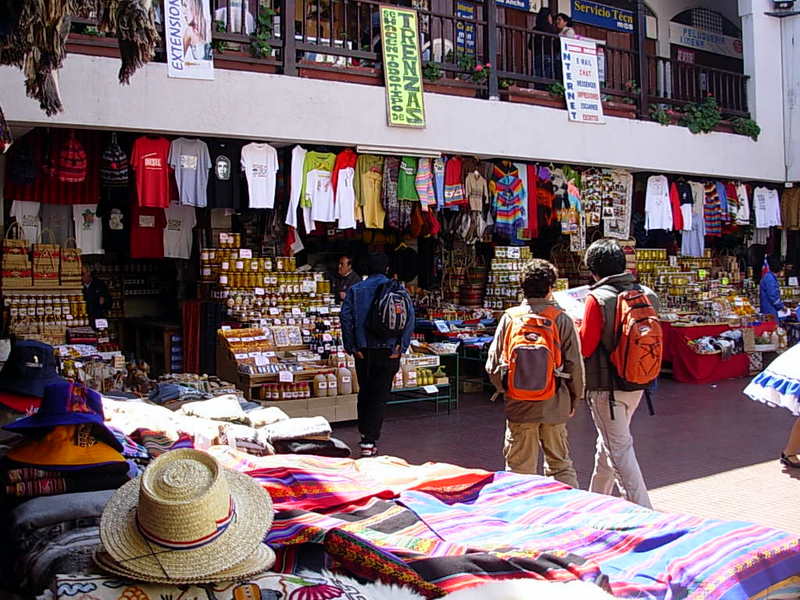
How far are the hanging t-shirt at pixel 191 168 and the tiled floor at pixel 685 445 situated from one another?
3.19 m

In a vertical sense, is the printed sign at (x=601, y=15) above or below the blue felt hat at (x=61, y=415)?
above

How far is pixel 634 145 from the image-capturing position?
13.2 metres

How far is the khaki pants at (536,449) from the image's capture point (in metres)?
5.50

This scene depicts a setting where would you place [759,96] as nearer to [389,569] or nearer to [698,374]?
[698,374]

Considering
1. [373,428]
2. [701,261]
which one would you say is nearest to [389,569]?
[373,428]

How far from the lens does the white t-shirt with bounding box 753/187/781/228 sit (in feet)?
50.5

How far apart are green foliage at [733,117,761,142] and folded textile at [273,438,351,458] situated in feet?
40.1

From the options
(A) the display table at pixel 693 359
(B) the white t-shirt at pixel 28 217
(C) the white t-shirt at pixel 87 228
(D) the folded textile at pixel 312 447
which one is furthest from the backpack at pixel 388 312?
(A) the display table at pixel 693 359

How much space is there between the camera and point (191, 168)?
966 cm

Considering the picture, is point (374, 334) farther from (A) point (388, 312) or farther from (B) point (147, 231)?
(B) point (147, 231)

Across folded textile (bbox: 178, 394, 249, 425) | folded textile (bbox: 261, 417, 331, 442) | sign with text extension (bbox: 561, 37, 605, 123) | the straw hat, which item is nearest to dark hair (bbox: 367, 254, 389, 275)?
folded textile (bbox: 178, 394, 249, 425)

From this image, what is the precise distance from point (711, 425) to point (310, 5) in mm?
8375

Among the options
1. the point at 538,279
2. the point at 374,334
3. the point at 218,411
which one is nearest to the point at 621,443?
the point at 538,279

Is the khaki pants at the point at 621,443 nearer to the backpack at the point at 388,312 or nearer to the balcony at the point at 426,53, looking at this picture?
the backpack at the point at 388,312
